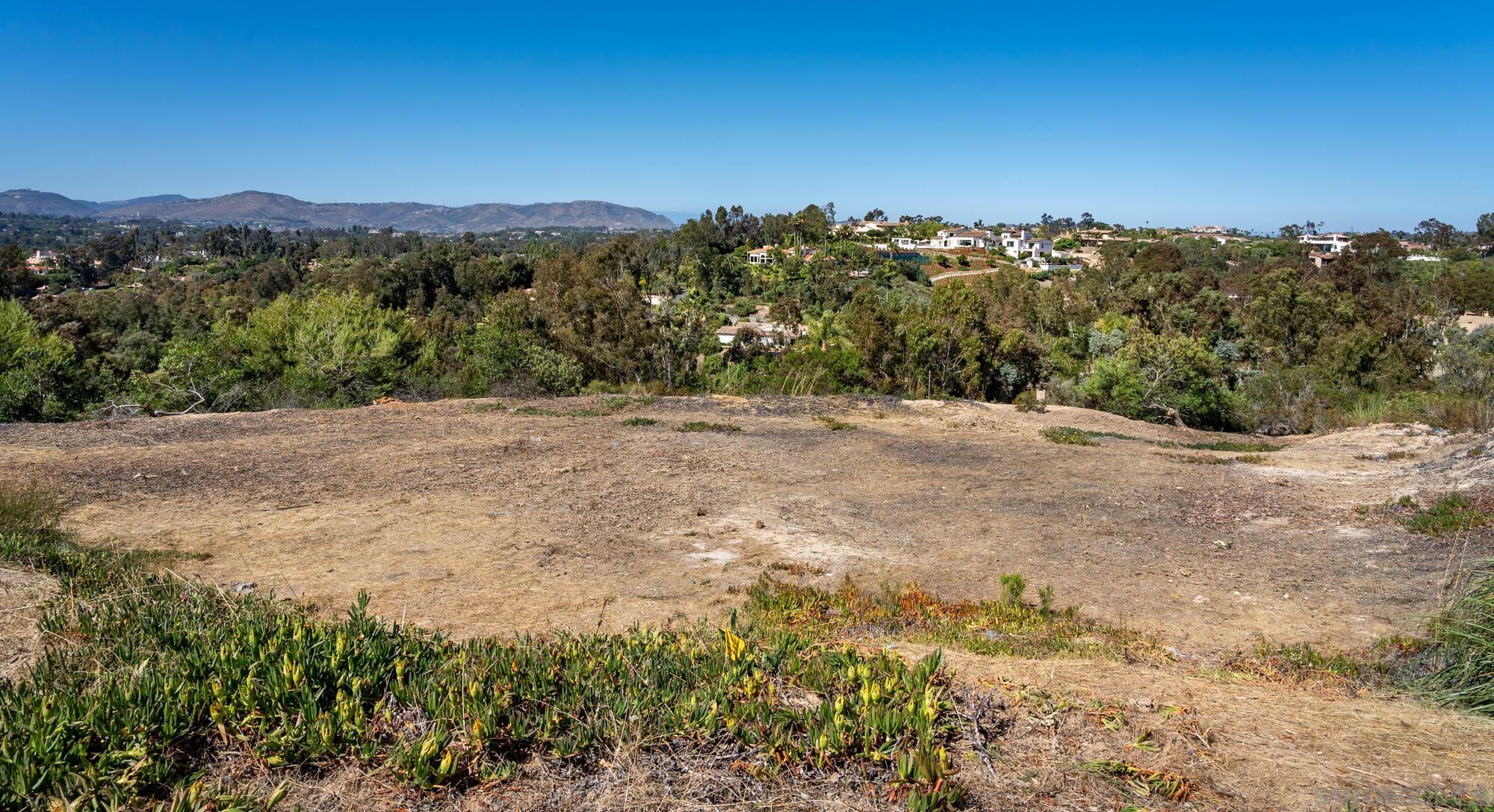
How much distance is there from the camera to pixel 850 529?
8008 mm

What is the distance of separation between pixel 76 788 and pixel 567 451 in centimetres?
838

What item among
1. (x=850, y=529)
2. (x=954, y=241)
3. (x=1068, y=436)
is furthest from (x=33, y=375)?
(x=954, y=241)

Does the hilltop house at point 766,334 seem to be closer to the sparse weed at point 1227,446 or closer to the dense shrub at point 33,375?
the dense shrub at point 33,375

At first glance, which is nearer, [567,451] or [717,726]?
[717,726]

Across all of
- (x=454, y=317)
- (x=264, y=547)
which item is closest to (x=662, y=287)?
(x=454, y=317)

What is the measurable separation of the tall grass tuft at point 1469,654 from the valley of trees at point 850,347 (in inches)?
417

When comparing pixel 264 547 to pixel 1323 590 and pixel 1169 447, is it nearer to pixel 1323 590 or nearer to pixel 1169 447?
pixel 1323 590

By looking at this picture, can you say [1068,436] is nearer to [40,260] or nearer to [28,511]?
[28,511]

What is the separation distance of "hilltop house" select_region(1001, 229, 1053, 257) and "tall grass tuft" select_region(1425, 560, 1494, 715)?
88.8 metres

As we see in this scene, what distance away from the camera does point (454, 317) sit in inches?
1964

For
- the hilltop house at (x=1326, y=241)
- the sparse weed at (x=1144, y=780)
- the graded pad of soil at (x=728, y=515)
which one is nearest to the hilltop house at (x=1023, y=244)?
the hilltop house at (x=1326, y=241)

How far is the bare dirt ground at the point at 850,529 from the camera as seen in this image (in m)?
4.07

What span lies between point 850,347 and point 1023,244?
275ft

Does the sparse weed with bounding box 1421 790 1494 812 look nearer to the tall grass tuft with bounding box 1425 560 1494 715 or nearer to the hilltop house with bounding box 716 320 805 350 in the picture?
the tall grass tuft with bounding box 1425 560 1494 715
